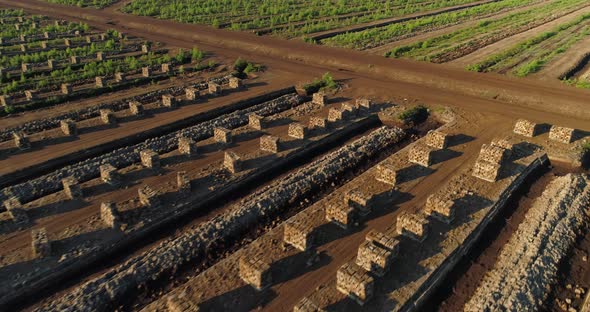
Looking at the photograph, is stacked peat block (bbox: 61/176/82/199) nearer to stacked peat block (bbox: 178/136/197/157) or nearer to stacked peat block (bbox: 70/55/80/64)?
stacked peat block (bbox: 178/136/197/157)

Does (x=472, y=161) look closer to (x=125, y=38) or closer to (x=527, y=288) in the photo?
(x=527, y=288)

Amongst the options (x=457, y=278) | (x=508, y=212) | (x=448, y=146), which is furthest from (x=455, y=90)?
(x=457, y=278)

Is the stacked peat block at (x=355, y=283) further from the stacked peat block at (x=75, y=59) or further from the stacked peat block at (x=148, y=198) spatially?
the stacked peat block at (x=75, y=59)

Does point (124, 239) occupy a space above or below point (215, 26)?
below

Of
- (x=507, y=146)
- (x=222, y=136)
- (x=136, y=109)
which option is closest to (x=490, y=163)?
(x=507, y=146)

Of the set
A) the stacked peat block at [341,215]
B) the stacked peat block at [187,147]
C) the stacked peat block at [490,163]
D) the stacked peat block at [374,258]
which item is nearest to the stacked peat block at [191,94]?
the stacked peat block at [187,147]

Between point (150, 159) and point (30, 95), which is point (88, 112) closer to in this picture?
point (30, 95)
